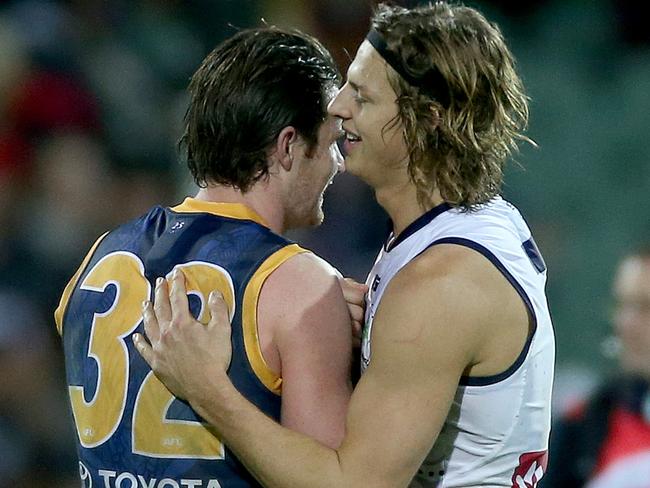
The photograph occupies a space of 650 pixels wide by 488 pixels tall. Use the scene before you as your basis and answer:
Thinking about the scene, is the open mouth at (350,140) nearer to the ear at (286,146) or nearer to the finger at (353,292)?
the ear at (286,146)

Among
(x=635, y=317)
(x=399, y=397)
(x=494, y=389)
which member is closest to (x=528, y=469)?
(x=494, y=389)

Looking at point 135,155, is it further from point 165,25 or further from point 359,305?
point 359,305

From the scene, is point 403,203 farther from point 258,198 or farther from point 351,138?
point 258,198

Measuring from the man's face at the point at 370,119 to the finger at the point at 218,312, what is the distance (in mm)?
507

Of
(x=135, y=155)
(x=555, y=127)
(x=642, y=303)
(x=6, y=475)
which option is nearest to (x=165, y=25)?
(x=135, y=155)

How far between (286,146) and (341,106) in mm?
199

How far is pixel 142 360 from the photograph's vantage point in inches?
117

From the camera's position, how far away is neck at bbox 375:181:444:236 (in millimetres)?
3047

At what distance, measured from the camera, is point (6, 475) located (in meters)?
6.13

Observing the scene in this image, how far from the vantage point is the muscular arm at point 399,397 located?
2.72 meters

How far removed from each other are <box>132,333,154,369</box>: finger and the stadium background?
11.3 feet

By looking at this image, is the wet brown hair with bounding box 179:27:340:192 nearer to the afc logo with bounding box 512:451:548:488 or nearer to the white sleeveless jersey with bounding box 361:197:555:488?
the white sleeveless jersey with bounding box 361:197:555:488

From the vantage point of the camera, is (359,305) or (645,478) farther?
(645,478)

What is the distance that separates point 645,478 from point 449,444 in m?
2.83
